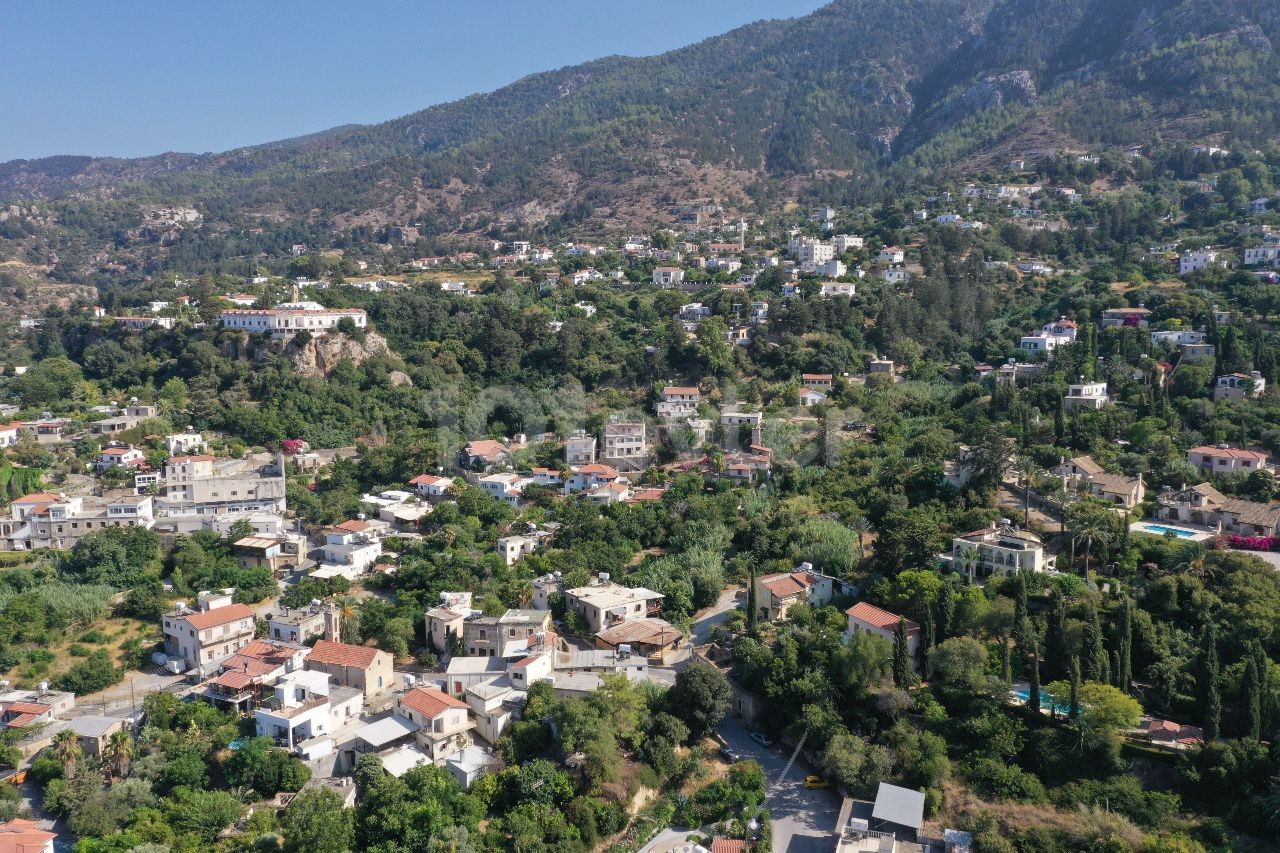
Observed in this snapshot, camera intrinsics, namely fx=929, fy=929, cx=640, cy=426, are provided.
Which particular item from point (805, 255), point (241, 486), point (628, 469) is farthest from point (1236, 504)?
point (805, 255)

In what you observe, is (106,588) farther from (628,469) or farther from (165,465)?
(628,469)

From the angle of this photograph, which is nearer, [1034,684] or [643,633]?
[1034,684]

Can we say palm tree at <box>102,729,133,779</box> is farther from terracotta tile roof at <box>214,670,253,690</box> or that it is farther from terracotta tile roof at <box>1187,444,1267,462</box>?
terracotta tile roof at <box>1187,444,1267,462</box>

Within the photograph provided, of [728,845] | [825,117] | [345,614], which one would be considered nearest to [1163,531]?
[728,845]

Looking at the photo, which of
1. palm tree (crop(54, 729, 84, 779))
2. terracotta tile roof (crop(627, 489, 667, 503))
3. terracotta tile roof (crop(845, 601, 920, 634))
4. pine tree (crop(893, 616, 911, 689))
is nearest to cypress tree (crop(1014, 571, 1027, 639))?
terracotta tile roof (crop(845, 601, 920, 634))

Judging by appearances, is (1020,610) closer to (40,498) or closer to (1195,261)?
(40,498)

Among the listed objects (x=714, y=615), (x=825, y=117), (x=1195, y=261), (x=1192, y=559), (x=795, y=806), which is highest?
(x=825, y=117)
